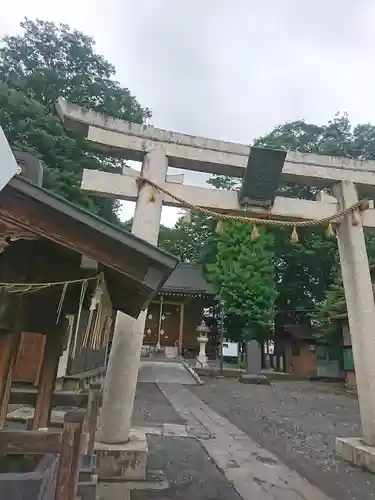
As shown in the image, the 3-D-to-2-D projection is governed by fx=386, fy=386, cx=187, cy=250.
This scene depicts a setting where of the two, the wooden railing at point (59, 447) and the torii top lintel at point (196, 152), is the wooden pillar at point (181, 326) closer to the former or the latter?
the torii top lintel at point (196, 152)

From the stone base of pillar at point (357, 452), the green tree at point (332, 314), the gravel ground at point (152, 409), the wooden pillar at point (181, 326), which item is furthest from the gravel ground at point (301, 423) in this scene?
the wooden pillar at point (181, 326)

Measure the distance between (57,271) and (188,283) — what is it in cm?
2375

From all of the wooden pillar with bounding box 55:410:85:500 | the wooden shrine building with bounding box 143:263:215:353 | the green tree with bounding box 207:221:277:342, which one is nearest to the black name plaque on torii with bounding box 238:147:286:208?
the wooden pillar with bounding box 55:410:85:500

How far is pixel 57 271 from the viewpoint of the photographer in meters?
3.52

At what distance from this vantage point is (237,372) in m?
20.3

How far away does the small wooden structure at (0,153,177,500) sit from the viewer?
2.40 m

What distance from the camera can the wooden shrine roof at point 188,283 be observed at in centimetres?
2562

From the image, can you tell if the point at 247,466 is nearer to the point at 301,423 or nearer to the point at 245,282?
the point at 301,423

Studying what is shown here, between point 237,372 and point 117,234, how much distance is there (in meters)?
18.7

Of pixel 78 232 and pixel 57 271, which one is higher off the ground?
pixel 78 232

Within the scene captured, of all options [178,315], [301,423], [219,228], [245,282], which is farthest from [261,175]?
[178,315]

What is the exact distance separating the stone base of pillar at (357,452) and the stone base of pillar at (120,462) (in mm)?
3275

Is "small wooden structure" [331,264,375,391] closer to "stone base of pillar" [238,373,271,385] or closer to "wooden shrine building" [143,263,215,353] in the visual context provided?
"stone base of pillar" [238,373,271,385]

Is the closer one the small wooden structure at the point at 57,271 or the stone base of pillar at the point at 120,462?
the small wooden structure at the point at 57,271
